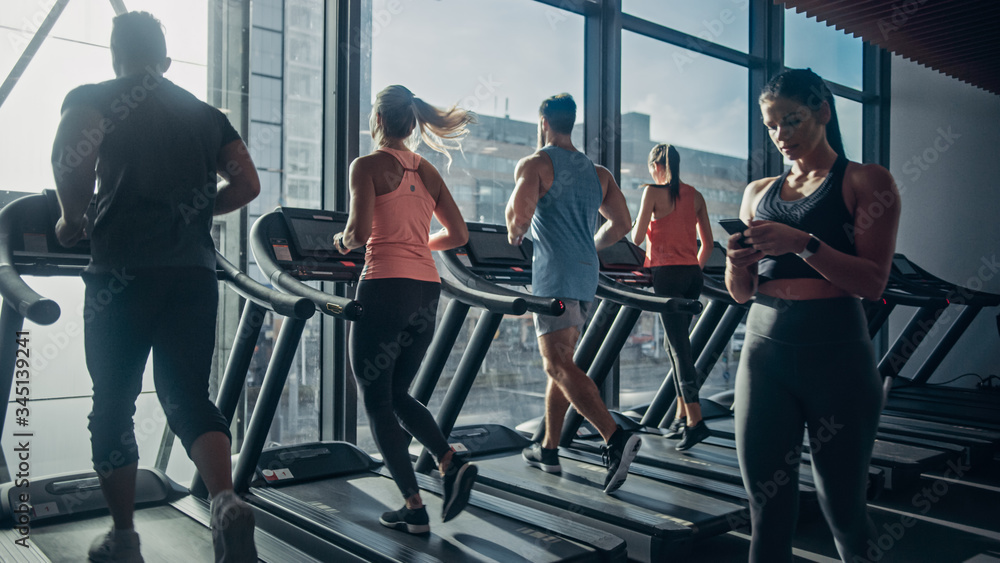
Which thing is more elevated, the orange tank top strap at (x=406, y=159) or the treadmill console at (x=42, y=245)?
the orange tank top strap at (x=406, y=159)

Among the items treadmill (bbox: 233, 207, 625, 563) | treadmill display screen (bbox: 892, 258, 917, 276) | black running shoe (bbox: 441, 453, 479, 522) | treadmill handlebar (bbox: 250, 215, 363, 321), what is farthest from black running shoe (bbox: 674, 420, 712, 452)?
treadmill display screen (bbox: 892, 258, 917, 276)

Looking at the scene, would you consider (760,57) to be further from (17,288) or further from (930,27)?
(17,288)

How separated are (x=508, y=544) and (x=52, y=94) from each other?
2728 mm

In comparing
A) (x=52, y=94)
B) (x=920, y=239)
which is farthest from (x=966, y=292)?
(x=52, y=94)

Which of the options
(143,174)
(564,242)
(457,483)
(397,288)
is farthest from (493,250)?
(143,174)

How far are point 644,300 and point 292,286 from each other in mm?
1478

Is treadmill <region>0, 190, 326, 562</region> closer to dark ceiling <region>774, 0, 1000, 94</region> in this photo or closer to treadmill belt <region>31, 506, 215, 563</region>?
treadmill belt <region>31, 506, 215, 563</region>

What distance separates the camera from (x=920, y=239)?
738cm

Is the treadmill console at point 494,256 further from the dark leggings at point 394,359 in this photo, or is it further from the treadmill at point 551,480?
the dark leggings at point 394,359

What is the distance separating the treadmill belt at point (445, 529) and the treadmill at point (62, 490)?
0.91ft

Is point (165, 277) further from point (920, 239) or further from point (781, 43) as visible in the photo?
point (920, 239)

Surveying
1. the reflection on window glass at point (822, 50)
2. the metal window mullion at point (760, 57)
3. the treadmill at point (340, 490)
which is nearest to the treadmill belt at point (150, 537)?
the treadmill at point (340, 490)

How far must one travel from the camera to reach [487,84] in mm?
4598

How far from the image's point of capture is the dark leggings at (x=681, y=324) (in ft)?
12.3
